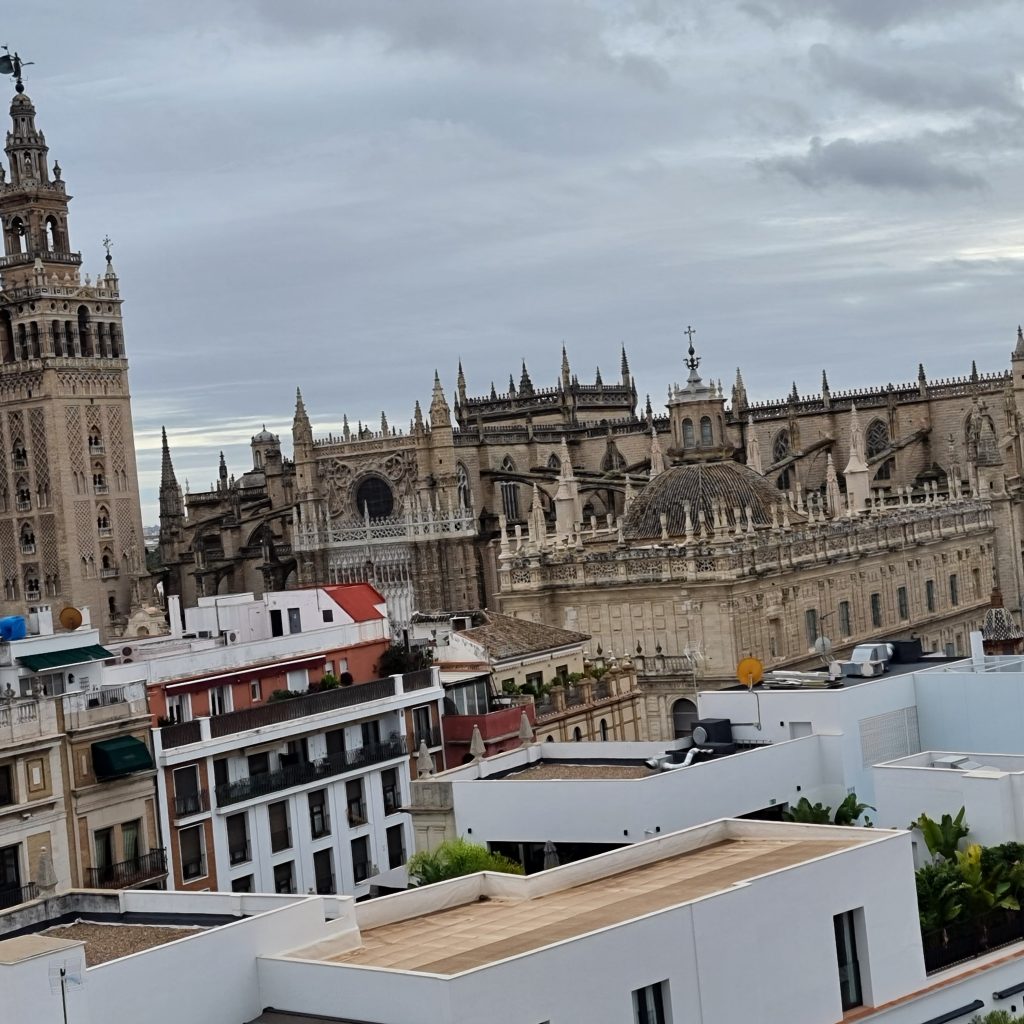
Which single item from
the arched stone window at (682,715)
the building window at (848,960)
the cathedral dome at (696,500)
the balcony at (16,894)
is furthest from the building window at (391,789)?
the cathedral dome at (696,500)

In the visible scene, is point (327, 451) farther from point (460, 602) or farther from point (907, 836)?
point (907, 836)

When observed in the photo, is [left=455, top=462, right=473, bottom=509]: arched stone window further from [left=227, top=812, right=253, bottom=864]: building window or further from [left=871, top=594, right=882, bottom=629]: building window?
[left=227, top=812, right=253, bottom=864]: building window

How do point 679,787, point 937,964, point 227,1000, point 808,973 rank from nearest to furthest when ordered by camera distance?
point 227,1000, point 808,973, point 937,964, point 679,787

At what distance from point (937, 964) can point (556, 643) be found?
28.4m

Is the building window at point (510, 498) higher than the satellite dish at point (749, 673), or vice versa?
the building window at point (510, 498)

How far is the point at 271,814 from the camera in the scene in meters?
37.3

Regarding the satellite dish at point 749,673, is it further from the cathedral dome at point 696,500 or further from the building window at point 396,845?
the cathedral dome at point 696,500

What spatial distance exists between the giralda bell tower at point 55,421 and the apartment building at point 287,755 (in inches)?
1681

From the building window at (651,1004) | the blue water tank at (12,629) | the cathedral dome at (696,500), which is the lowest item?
the building window at (651,1004)

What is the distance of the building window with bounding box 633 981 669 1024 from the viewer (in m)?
19.2

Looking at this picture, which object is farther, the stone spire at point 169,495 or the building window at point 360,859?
the stone spire at point 169,495

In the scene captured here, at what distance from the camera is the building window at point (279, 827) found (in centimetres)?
3725

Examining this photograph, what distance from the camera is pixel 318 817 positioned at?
125ft

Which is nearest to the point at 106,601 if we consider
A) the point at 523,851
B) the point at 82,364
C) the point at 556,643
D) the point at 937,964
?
the point at 82,364
